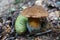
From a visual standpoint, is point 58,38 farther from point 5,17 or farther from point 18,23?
point 5,17

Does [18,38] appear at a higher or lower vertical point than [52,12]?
lower

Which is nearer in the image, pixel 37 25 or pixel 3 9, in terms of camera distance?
pixel 37 25

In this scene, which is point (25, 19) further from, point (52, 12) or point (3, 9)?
point (3, 9)

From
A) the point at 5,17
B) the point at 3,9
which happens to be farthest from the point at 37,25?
the point at 3,9

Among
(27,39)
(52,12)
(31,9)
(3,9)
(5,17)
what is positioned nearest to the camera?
(31,9)

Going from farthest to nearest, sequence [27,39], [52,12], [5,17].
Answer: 1. [5,17]
2. [52,12]
3. [27,39]

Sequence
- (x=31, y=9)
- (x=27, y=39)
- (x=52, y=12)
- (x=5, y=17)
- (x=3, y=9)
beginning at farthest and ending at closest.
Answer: (x=3, y=9), (x=5, y=17), (x=52, y=12), (x=27, y=39), (x=31, y=9)

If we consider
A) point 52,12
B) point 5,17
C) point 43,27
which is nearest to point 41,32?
point 43,27

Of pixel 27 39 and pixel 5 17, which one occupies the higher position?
pixel 5 17

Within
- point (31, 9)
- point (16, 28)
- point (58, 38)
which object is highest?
point (31, 9)
